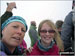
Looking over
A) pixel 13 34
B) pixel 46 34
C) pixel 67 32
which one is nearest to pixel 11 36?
pixel 13 34

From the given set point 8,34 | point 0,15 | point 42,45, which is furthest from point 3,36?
point 42,45

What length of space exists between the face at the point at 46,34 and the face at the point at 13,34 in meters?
0.19

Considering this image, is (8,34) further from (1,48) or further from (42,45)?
(42,45)

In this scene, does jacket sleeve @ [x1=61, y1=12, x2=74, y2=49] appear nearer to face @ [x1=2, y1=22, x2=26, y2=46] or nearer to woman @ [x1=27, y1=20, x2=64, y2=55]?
woman @ [x1=27, y1=20, x2=64, y2=55]

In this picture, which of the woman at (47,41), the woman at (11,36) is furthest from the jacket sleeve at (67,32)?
the woman at (11,36)

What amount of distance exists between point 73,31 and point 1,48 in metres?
0.47

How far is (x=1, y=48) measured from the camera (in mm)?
468

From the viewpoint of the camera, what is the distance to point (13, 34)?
49cm

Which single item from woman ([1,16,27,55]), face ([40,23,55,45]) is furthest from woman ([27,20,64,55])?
woman ([1,16,27,55])

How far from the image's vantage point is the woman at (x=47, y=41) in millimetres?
686

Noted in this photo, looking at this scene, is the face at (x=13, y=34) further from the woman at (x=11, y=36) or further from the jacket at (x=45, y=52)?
the jacket at (x=45, y=52)

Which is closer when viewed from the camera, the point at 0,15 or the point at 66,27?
the point at 0,15

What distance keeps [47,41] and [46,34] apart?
4 centimetres

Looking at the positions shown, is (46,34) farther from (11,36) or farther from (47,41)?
(11,36)
